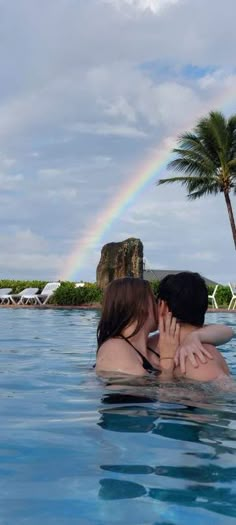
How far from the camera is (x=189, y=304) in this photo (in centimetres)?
371

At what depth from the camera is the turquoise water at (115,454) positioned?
6.46 feet

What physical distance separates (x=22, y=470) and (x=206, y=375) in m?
1.57

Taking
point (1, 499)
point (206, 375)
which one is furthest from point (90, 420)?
point (1, 499)

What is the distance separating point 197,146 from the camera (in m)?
29.5

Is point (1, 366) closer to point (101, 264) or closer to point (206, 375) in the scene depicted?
point (206, 375)

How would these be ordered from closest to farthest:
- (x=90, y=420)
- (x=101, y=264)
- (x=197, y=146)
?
(x=90, y=420), (x=101, y=264), (x=197, y=146)

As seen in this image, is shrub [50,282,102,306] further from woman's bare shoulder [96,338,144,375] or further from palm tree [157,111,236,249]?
woman's bare shoulder [96,338,144,375]

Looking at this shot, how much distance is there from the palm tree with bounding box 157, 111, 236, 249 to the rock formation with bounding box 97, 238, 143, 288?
540 centimetres

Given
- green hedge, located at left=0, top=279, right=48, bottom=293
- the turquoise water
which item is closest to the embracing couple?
the turquoise water

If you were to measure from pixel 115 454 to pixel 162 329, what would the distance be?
1309mm

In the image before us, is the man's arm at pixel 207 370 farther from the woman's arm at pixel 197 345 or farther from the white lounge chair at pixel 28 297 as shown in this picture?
the white lounge chair at pixel 28 297

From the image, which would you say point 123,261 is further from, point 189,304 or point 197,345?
point 197,345

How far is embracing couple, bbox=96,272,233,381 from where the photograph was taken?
145 inches

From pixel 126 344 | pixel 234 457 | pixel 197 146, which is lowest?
pixel 234 457
